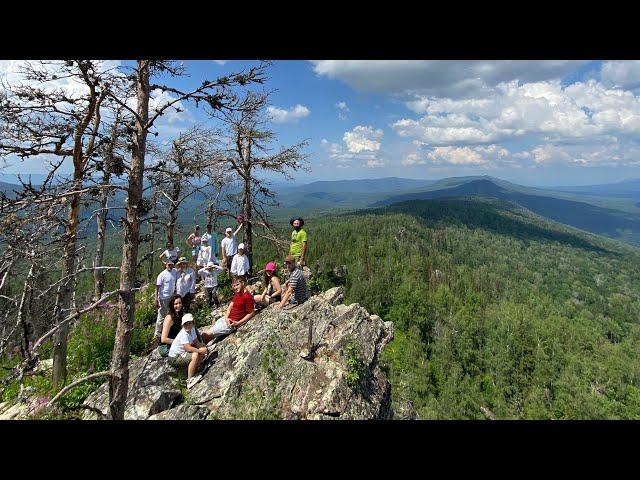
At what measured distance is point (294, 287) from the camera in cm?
945

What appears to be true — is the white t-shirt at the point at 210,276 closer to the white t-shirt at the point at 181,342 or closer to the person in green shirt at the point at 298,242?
the person in green shirt at the point at 298,242

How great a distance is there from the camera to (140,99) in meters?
→ 4.52

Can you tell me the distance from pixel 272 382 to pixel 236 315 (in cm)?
280

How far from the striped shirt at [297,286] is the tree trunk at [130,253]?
16.5ft

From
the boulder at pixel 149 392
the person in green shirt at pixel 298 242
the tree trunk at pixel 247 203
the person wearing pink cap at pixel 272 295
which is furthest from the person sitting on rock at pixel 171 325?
the tree trunk at pixel 247 203

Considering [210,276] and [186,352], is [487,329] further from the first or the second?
[186,352]

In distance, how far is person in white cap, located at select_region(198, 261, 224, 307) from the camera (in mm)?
10953

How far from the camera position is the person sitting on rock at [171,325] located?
26.5 feet

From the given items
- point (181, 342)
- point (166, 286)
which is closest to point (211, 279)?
point (166, 286)

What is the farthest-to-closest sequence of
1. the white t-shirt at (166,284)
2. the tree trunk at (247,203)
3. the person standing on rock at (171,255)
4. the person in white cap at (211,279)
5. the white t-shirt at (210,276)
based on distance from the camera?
the tree trunk at (247,203) < the white t-shirt at (210,276) < the person in white cap at (211,279) < the person standing on rock at (171,255) < the white t-shirt at (166,284)

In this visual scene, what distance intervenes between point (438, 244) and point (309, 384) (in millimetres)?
134800
